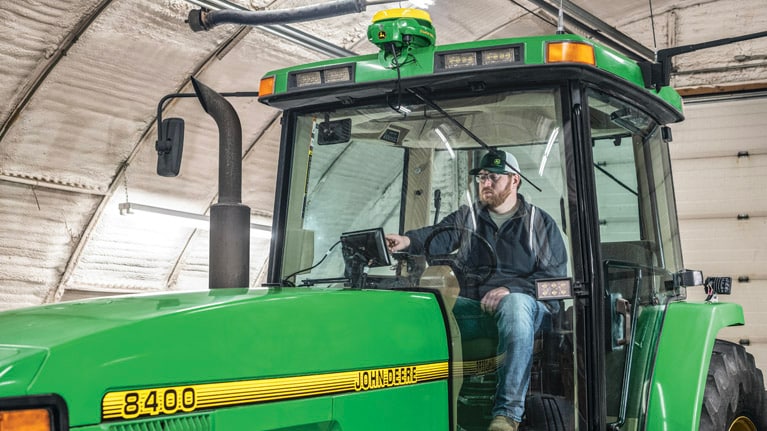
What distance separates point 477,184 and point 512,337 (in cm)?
61

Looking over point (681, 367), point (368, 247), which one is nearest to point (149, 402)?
point (368, 247)

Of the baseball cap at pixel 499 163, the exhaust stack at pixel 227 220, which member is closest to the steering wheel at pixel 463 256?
the baseball cap at pixel 499 163

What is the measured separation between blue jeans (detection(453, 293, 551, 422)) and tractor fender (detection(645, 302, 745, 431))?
2.73 ft

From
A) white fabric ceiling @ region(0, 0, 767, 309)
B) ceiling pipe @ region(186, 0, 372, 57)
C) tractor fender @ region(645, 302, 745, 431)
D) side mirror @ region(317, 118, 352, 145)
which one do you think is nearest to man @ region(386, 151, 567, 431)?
side mirror @ region(317, 118, 352, 145)

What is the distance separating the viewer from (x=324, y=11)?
624 centimetres

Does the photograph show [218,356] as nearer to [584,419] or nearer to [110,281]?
[584,419]

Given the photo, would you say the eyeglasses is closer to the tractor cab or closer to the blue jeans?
the tractor cab

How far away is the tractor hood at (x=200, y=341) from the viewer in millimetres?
2131

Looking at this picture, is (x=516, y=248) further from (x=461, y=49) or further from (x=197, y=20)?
(x=197, y=20)

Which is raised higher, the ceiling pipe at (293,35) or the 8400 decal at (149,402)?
the ceiling pipe at (293,35)

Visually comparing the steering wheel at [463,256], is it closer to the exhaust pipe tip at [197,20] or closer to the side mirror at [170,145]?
the side mirror at [170,145]

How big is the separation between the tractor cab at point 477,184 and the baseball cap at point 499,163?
26 mm

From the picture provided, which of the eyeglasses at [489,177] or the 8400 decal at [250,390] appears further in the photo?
the eyeglasses at [489,177]

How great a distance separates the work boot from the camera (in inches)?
124
